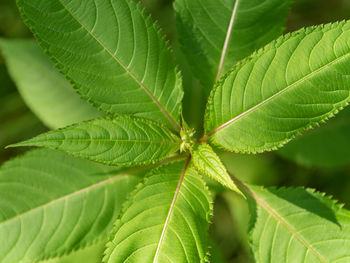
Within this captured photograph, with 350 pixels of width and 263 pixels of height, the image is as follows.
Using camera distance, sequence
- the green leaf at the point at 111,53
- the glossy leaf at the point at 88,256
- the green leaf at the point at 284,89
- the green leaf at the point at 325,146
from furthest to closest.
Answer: the green leaf at the point at 325,146 < the glossy leaf at the point at 88,256 < the green leaf at the point at 111,53 < the green leaf at the point at 284,89

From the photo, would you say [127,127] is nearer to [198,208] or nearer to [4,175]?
[198,208]

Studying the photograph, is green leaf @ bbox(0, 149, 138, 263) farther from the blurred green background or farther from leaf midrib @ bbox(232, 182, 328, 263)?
the blurred green background

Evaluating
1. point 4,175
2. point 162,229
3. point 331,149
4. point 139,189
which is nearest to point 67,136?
point 139,189

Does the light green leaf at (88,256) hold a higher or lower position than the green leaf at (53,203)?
lower

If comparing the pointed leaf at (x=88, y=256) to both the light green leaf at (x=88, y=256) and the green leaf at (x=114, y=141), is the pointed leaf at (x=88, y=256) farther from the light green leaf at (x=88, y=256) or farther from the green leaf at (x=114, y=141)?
the green leaf at (x=114, y=141)

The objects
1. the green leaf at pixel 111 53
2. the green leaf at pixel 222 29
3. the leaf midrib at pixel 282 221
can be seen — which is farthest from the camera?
the green leaf at pixel 222 29

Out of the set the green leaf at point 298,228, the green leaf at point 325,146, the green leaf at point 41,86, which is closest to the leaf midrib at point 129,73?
the green leaf at point 298,228
